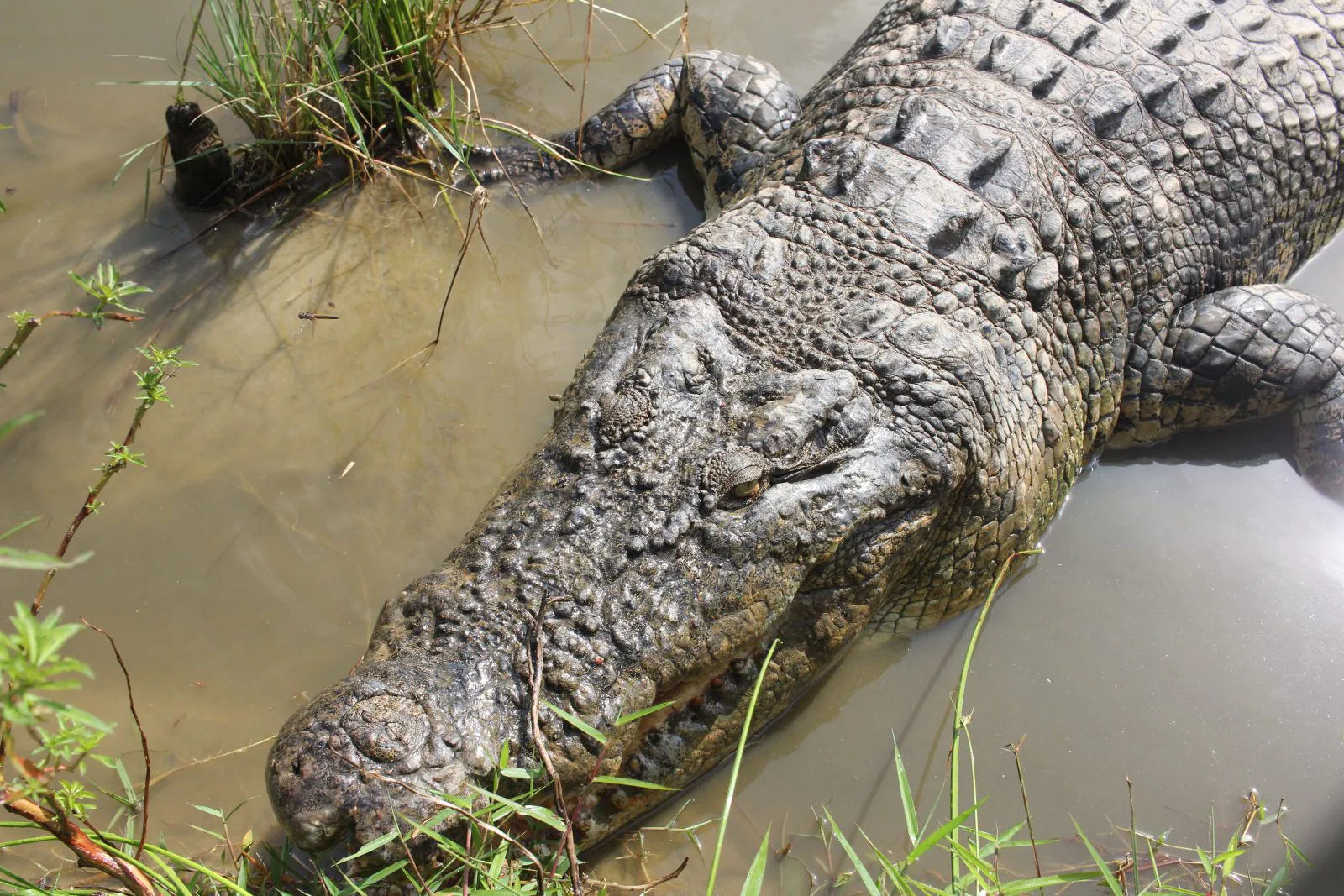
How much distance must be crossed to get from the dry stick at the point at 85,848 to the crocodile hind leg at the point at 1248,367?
3202 mm

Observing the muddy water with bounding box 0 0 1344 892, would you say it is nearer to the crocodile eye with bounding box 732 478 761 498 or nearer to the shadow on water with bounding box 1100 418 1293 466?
the shadow on water with bounding box 1100 418 1293 466

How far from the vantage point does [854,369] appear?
2.67 meters

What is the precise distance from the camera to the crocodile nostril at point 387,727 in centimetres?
197

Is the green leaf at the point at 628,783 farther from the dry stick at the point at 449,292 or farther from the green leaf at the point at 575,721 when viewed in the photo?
the dry stick at the point at 449,292

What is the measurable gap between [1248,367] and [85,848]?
3.58 m

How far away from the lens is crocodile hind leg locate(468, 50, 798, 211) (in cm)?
409

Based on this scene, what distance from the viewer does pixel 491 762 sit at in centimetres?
204

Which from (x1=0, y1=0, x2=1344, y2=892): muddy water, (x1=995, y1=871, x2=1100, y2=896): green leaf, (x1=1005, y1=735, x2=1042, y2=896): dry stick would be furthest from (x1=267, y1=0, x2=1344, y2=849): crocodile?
(x1=995, y1=871, x2=1100, y2=896): green leaf

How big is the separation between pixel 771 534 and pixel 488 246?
2.09 meters

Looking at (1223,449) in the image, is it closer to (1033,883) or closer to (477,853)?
(1033,883)

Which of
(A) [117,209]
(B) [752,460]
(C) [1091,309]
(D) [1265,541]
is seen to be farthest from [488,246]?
(D) [1265,541]

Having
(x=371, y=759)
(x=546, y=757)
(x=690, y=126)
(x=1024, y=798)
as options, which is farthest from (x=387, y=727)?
(x=690, y=126)

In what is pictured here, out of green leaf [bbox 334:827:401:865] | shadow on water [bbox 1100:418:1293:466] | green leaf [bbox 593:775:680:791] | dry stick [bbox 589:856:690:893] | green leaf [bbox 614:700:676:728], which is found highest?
shadow on water [bbox 1100:418:1293:466]

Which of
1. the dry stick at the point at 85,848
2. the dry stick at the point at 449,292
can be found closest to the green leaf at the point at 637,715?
the dry stick at the point at 85,848
